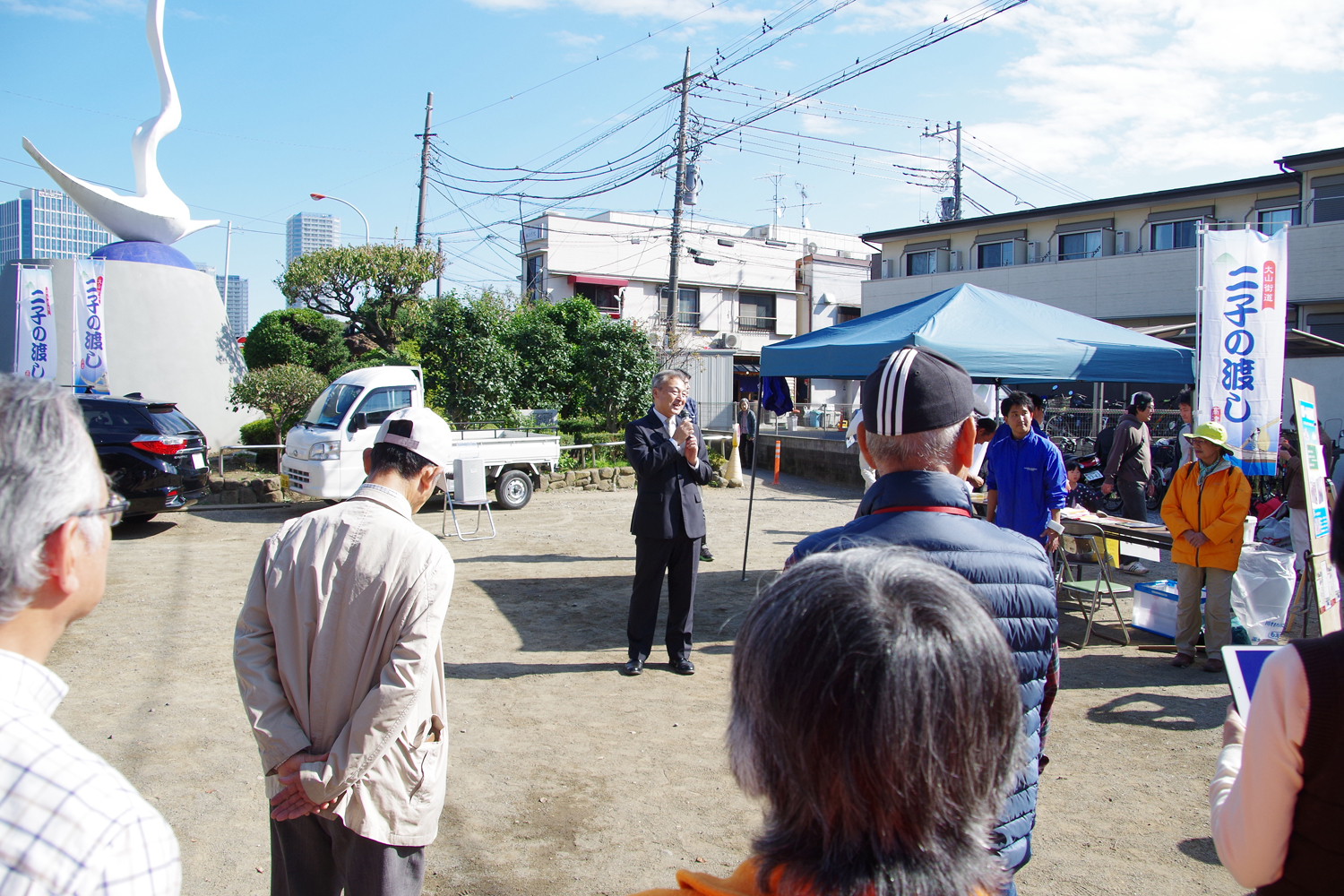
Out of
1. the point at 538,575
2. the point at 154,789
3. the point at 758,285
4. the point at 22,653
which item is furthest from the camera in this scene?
the point at 758,285

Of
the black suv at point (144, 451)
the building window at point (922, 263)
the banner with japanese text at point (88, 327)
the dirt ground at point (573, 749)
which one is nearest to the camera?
the dirt ground at point (573, 749)

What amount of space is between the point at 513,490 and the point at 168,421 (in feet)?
15.5

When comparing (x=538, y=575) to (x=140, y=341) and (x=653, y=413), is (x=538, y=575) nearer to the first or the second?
(x=653, y=413)

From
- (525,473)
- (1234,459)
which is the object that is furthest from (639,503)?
(525,473)

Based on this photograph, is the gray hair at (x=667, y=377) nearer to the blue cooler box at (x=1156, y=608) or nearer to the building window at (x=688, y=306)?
the blue cooler box at (x=1156, y=608)

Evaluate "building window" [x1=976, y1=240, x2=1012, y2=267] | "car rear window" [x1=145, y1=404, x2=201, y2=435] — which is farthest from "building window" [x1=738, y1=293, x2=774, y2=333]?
"car rear window" [x1=145, y1=404, x2=201, y2=435]

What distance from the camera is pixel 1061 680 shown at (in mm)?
5297

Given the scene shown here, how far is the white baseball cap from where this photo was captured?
7.77ft

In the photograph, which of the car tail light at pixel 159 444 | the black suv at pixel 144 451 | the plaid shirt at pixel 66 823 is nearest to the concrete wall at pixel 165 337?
the black suv at pixel 144 451

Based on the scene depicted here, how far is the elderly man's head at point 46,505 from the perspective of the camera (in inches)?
37.5

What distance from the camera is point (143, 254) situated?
17.0 meters

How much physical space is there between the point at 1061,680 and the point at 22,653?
5624 mm

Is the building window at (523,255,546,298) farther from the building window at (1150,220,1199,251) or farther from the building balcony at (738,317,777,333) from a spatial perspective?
the building window at (1150,220,1199,251)

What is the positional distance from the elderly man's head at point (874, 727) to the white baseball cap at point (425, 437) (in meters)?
1.62
